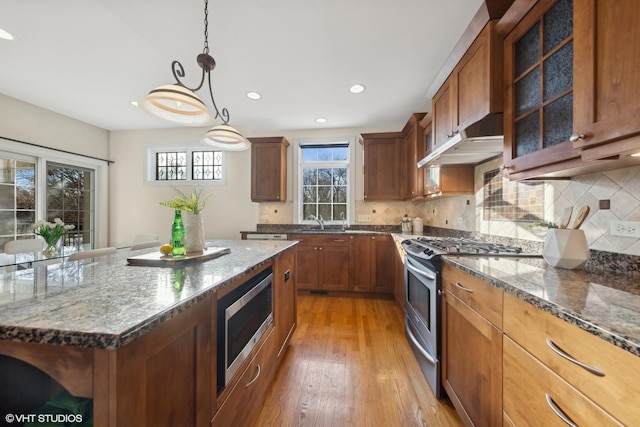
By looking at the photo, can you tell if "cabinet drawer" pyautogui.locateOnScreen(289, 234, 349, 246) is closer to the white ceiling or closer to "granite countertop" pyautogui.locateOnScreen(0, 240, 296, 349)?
the white ceiling

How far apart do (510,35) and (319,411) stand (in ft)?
8.05

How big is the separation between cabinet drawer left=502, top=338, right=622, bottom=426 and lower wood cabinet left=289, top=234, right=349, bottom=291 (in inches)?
98.0

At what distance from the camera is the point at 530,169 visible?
1.27m

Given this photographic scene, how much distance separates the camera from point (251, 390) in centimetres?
129

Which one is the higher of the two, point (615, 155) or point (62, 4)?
point (62, 4)

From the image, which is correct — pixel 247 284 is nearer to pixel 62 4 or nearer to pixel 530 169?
pixel 530 169

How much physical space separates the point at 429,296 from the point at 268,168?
9.94ft

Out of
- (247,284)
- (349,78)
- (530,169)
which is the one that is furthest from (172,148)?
(530,169)

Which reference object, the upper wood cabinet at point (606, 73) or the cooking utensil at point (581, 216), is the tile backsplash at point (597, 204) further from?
the upper wood cabinet at point (606, 73)

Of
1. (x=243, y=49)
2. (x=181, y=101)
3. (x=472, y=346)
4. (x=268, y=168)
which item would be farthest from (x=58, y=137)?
(x=472, y=346)

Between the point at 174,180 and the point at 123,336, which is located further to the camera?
the point at 174,180

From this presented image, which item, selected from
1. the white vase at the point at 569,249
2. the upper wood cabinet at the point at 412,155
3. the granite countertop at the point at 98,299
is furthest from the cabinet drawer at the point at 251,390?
the upper wood cabinet at the point at 412,155

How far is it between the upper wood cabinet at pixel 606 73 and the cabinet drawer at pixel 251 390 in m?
1.76

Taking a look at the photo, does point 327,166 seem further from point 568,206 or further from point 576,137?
point 576,137
